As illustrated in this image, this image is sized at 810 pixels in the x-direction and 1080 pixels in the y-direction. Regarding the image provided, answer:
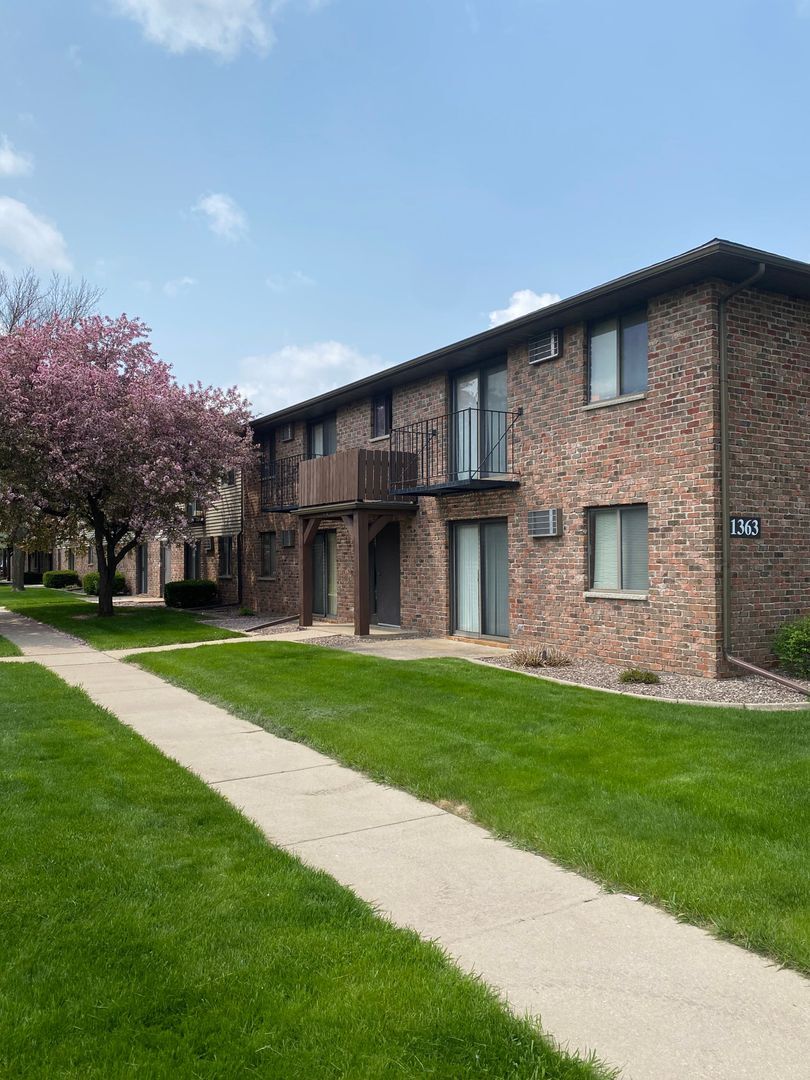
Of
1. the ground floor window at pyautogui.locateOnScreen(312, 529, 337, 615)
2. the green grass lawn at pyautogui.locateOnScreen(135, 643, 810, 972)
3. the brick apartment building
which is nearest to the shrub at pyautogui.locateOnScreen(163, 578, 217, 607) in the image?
the ground floor window at pyautogui.locateOnScreen(312, 529, 337, 615)

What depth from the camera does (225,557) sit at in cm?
2506

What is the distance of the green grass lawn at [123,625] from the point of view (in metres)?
15.4

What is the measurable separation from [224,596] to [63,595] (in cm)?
927

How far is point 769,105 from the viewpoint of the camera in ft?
41.0

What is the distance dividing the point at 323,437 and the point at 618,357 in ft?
33.0

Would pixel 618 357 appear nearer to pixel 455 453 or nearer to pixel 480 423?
pixel 480 423

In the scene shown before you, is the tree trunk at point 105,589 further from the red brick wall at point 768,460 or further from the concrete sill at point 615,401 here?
the red brick wall at point 768,460

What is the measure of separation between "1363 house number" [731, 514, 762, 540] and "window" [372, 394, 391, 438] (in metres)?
8.42

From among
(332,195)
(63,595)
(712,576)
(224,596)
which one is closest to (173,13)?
(332,195)

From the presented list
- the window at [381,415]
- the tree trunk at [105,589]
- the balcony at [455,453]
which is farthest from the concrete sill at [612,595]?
the tree trunk at [105,589]

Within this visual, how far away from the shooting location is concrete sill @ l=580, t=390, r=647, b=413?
439 inches

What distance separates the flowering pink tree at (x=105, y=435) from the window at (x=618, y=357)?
10.0 metres

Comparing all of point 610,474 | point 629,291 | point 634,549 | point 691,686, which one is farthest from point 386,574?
point 691,686

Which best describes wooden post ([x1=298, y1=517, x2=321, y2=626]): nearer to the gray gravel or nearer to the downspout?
the gray gravel
